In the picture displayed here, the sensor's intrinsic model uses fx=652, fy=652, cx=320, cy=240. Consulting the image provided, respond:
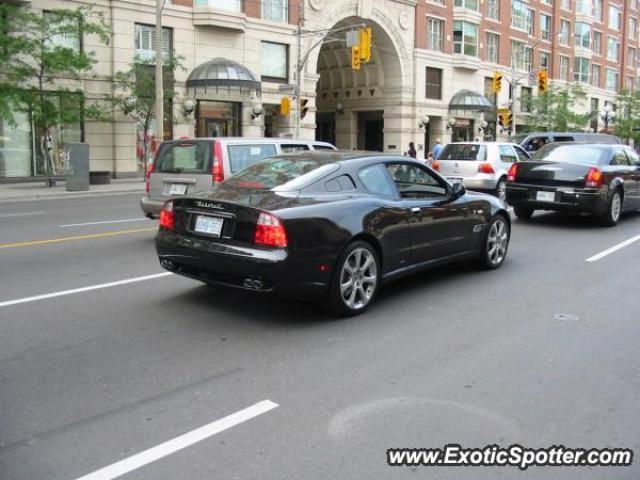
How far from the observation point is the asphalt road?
3.48 m

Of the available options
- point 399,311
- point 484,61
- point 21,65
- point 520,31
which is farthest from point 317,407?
point 520,31

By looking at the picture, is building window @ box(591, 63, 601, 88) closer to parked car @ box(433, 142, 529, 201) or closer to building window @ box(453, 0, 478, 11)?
building window @ box(453, 0, 478, 11)

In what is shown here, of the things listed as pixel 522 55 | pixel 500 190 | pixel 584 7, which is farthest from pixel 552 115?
pixel 500 190

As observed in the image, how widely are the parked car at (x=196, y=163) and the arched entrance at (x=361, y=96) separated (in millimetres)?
31921

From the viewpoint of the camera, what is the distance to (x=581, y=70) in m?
63.0

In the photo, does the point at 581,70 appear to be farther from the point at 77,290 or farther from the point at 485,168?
the point at 77,290

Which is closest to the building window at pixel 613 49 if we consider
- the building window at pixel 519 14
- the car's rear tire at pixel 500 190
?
the building window at pixel 519 14

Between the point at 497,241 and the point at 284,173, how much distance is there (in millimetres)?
3302

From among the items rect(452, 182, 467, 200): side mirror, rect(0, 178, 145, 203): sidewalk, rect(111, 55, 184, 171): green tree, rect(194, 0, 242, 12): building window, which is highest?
rect(194, 0, 242, 12): building window

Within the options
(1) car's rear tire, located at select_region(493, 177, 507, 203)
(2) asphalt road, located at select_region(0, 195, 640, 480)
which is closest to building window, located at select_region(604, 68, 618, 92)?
(1) car's rear tire, located at select_region(493, 177, 507, 203)

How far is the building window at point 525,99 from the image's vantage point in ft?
169

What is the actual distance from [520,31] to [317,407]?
5505 cm

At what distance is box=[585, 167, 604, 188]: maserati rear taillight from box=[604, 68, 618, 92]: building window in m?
62.5

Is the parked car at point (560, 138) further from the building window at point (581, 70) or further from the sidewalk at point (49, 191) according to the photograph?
the building window at point (581, 70)
